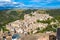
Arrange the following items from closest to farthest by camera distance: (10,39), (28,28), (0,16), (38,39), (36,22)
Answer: (38,39)
(10,39)
(28,28)
(36,22)
(0,16)

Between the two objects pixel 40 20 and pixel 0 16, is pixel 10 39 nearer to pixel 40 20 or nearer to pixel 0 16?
pixel 40 20

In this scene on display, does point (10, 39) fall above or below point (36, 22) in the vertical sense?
above

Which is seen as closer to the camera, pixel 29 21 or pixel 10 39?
pixel 10 39

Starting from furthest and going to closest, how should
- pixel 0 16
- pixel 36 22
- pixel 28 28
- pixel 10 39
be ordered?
pixel 0 16 < pixel 36 22 < pixel 28 28 < pixel 10 39

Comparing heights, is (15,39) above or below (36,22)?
above

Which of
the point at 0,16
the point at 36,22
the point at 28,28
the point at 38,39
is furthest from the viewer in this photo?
the point at 0,16

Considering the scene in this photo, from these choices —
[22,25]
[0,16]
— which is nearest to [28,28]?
[22,25]

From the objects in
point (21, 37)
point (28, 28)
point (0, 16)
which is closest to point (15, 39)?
point (21, 37)

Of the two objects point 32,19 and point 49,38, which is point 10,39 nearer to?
point 49,38

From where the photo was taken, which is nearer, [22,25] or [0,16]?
[22,25]
